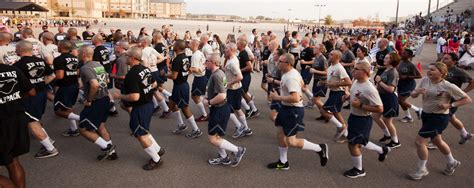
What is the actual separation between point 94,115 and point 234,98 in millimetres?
2508

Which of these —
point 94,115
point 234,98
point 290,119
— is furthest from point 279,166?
point 94,115

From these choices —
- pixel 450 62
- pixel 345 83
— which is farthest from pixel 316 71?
pixel 450 62

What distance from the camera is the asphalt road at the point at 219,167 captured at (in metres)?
4.72

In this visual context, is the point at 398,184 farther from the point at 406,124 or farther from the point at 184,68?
the point at 184,68

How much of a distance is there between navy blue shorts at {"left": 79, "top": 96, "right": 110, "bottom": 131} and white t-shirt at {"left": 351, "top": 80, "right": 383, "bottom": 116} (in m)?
3.74

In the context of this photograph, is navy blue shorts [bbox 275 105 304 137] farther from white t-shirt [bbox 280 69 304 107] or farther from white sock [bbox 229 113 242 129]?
white sock [bbox 229 113 242 129]

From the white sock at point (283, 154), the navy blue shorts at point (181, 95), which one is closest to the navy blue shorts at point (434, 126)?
the white sock at point (283, 154)

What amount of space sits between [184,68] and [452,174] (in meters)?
4.78

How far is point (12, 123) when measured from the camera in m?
3.86

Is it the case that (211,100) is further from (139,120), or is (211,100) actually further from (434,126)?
(434,126)

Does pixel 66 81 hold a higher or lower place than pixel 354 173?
higher

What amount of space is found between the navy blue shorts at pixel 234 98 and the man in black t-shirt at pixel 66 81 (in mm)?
2740

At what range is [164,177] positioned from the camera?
4820 mm

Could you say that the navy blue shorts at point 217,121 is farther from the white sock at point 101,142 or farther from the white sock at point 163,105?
the white sock at point 163,105
